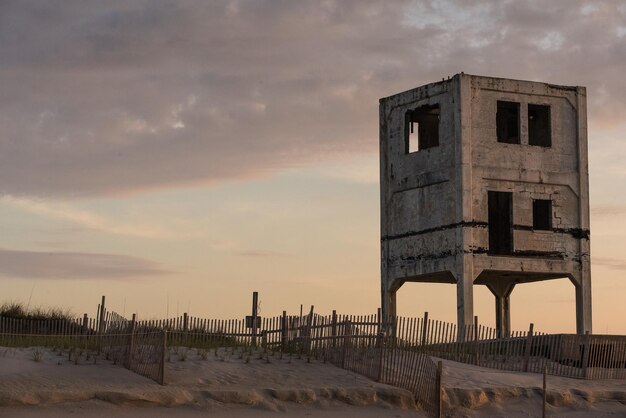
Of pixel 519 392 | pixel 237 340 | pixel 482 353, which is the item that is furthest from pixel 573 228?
pixel 237 340

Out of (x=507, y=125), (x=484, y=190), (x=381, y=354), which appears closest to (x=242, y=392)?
(x=381, y=354)

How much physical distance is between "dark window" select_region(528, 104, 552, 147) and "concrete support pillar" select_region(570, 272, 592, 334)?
4.45m

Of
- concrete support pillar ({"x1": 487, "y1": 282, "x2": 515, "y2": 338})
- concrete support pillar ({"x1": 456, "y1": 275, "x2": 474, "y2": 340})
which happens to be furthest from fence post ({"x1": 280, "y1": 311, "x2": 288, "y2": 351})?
concrete support pillar ({"x1": 487, "y1": 282, "x2": 515, "y2": 338})

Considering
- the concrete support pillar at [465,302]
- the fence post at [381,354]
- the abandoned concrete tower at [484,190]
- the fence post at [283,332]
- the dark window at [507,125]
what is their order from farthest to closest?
the dark window at [507,125], the abandoned concrete tower at [484,190], the concrete support pillar at [465,302], the fence post at [283,332], the fence post at [381,354]

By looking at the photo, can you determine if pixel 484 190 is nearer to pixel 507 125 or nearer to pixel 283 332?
pixel 507 125

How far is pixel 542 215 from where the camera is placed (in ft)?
133

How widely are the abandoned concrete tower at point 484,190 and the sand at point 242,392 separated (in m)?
8.93

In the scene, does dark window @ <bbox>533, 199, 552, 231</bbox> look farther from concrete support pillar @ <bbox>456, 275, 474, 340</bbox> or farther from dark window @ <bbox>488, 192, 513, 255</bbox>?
concrete support pillar @ <bbox>456, 275, 474, 340</bbox>

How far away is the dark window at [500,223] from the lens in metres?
40.1

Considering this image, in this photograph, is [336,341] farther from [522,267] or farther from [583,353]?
[522,267]

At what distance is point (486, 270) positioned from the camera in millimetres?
39062

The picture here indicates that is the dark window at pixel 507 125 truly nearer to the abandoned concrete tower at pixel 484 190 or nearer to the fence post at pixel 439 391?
the abandoned concrete tower at pixel 484 190

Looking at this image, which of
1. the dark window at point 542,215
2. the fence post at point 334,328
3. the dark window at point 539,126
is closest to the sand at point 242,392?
the fence post at point 334,328

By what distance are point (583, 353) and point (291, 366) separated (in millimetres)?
8502
